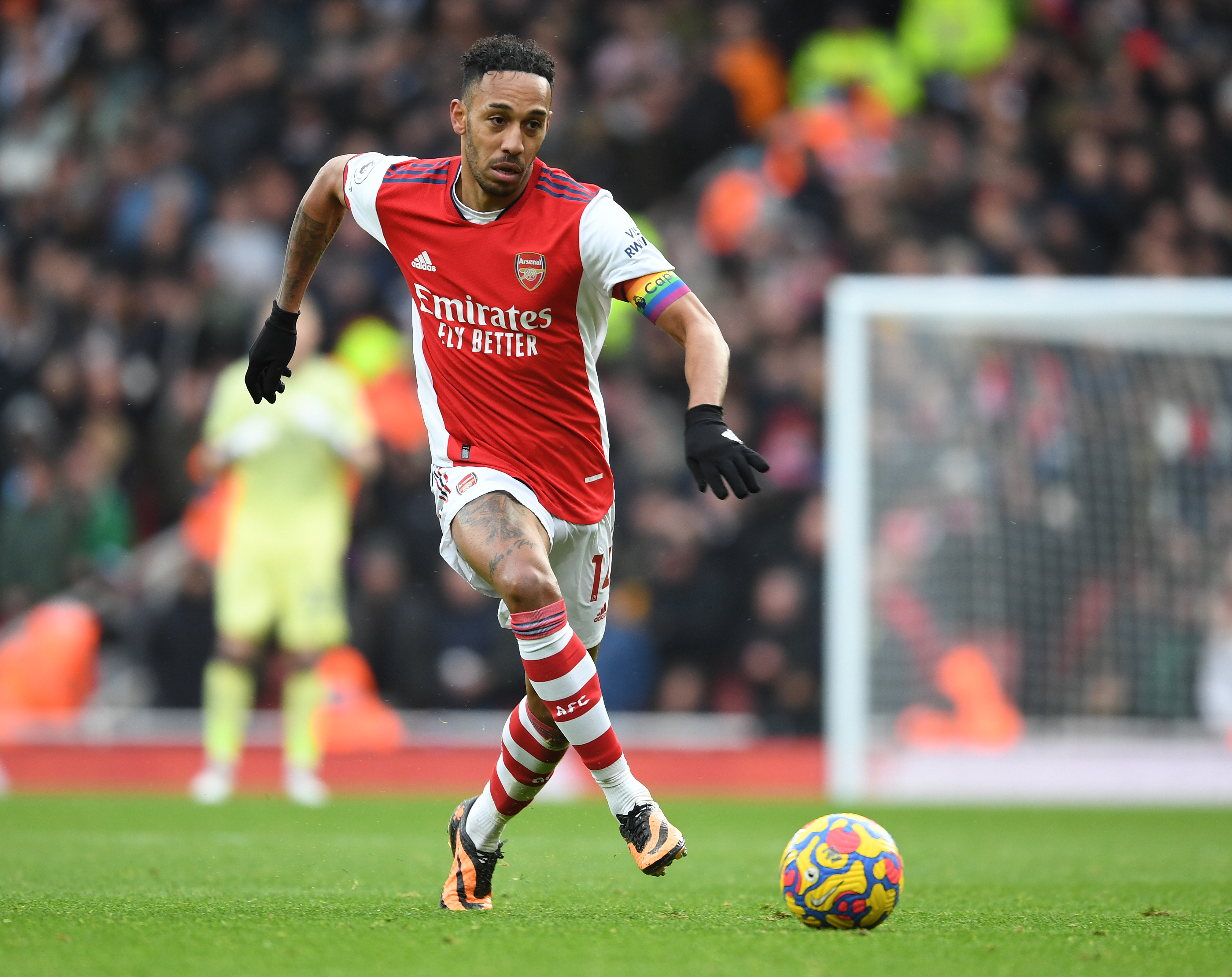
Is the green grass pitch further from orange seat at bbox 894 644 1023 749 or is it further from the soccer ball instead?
orange seat at bbox 894 644 1023 749

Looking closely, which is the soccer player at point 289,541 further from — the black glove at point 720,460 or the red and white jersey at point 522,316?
the black glove at point 720,460

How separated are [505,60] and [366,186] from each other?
63cm

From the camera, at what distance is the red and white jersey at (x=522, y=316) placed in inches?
189

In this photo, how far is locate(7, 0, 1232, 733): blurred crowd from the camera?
11.7 metres

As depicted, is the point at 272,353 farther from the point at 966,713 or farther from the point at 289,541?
the point at 966,713

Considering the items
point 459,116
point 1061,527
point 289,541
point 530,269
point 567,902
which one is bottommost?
point 567,902

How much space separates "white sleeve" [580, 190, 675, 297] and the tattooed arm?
943mm

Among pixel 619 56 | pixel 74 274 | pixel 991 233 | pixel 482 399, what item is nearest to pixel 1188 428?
pixel 991 233

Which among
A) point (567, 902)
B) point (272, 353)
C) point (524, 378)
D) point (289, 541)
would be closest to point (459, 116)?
point (524, 378)

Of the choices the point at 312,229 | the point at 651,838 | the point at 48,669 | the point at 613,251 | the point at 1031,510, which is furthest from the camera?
the point at 48,669

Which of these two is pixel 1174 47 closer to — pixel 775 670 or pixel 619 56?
pixel 619 56

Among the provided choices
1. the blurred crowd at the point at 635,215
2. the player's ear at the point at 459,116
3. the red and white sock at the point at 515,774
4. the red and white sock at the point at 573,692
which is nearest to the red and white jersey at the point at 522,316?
the player's ear at the point at 459,116

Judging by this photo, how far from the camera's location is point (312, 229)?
5316mm

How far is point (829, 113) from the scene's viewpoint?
44.8 ft
